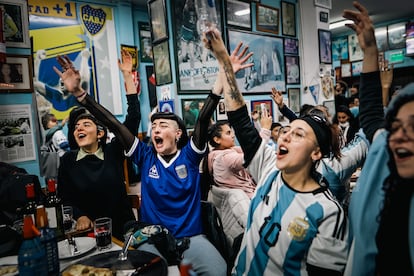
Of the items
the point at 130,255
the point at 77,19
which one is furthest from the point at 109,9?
the point at 130,255

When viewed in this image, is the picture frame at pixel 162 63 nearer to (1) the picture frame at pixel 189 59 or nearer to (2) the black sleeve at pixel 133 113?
(1) the picture frame at pixel 189 59

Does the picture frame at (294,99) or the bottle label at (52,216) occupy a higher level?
the picture frame at (294,99)

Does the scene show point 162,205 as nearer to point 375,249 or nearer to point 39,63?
point 375,249

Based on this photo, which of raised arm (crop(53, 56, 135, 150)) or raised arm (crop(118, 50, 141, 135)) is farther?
raised arm (crop(118, 50, 141, 135))

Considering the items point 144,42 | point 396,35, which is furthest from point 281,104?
point 396,35


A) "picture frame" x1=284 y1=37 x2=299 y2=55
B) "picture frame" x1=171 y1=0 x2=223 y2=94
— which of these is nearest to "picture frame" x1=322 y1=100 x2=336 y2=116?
"picture frame" x1=284 y1=37 x2=299 y2=55

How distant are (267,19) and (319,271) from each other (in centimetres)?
402

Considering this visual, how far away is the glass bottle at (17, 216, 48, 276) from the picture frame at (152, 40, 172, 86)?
2.52 meters

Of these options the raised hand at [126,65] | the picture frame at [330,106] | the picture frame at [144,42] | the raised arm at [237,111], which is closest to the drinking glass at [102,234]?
the raised arm at [237,111]

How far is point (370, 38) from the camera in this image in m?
1.22

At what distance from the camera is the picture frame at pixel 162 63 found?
3.44 m

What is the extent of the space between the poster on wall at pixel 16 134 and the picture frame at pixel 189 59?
1.56m

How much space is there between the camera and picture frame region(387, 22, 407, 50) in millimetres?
8398

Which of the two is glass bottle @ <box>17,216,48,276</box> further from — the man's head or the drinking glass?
the man's head
